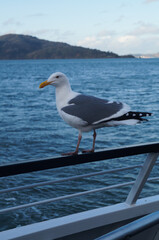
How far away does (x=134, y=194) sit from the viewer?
6.43 feet

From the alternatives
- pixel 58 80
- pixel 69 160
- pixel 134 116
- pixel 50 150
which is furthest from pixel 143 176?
pixel 50 150

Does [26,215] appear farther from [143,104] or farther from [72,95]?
[143,104]

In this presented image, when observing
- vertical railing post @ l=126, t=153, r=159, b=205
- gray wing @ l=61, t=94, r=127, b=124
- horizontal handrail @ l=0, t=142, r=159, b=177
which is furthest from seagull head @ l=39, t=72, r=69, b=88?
vertical railing post @ l=126, t=153, r=159, b=205

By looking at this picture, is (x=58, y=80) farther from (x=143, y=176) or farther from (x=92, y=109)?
(x=143, y=176)

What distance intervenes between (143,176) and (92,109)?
485 mm

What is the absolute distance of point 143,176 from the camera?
6.22 ft

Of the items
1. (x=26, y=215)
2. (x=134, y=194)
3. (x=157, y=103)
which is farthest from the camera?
(x=157, y=103)

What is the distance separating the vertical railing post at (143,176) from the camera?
183cm

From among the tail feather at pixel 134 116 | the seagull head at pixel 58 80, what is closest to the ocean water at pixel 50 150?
the tail feather at pixel 134 116

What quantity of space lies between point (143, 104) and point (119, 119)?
21537mm

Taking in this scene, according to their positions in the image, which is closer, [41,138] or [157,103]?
[41,138]

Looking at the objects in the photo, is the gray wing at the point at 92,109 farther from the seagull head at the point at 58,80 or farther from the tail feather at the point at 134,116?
the seagull head at the point at 58,80

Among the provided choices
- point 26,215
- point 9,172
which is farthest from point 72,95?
point 26,215

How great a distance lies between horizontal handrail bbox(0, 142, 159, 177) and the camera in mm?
1381
